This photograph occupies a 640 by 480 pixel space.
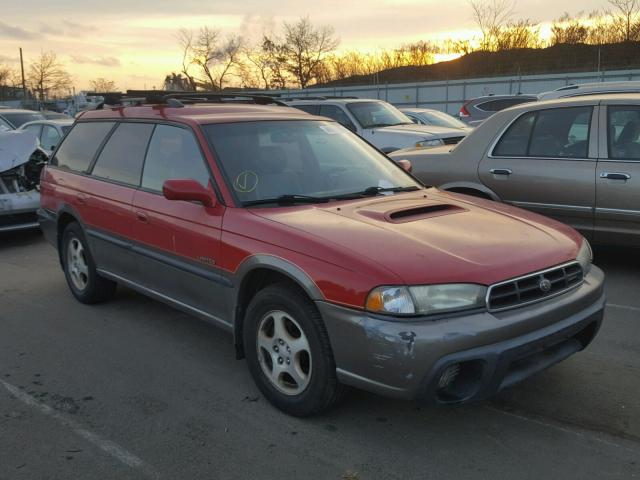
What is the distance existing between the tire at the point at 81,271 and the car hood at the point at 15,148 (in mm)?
3106

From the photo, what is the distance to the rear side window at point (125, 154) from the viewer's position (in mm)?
4535

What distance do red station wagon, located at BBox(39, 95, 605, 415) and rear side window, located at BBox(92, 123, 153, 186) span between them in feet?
0.06

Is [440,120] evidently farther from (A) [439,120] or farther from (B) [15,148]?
(B) [15,148]

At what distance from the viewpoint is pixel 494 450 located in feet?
9.70

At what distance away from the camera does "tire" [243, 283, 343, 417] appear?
304cm

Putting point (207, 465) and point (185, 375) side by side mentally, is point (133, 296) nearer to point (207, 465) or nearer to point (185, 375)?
point (185, 375)

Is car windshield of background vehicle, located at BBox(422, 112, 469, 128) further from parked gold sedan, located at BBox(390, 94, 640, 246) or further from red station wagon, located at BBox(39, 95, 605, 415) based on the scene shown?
red station wagon, located at BBox(39, 95, 605, 415)

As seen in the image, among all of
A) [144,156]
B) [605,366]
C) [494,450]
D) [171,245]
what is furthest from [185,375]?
[605,366]

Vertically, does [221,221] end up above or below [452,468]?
above

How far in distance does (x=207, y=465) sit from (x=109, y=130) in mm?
3156

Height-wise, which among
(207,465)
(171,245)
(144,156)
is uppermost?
(144,156)

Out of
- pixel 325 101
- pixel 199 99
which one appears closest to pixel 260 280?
pixel 199 99

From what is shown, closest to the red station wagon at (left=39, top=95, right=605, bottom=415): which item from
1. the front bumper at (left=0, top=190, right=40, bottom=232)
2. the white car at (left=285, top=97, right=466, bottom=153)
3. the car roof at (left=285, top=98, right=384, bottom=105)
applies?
the front bumper at (left=0, top=190, right=40, bottom=232)

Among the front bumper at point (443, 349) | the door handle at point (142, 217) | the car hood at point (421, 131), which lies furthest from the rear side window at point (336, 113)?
the front bumper at point (443, 349)
